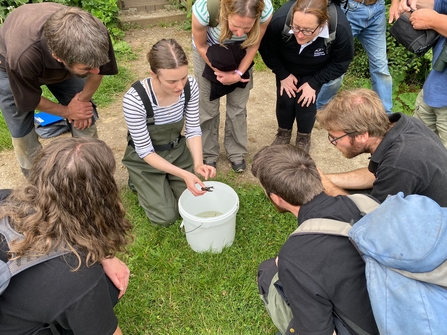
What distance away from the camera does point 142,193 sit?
324 cm

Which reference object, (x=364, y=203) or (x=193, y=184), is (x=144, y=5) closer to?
(x=193, y=184)

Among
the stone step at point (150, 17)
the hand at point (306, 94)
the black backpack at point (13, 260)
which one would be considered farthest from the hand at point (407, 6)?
the stone step at point (150, 17)

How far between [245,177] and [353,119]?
161 centimetres

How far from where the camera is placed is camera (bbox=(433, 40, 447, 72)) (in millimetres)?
2916

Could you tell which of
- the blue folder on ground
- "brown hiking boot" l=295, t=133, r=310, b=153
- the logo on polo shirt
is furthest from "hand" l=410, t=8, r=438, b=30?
the blue folder on ground

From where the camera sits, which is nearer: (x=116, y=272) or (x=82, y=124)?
(x=116, y=272)

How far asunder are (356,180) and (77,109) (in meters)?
2.32

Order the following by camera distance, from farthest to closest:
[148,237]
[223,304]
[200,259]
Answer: [148,237]
[200,259]
[223,304]

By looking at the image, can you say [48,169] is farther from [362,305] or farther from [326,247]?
[362,305]

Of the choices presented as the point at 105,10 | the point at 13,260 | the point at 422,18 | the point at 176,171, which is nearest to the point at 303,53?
the point at 422,18

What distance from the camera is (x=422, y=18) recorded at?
3.00 meters

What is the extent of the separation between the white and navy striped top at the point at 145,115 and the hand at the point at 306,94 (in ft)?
3.43

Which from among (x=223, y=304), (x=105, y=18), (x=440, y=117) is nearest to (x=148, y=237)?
(x=223, y=304)

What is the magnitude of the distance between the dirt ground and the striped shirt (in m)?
1.28
